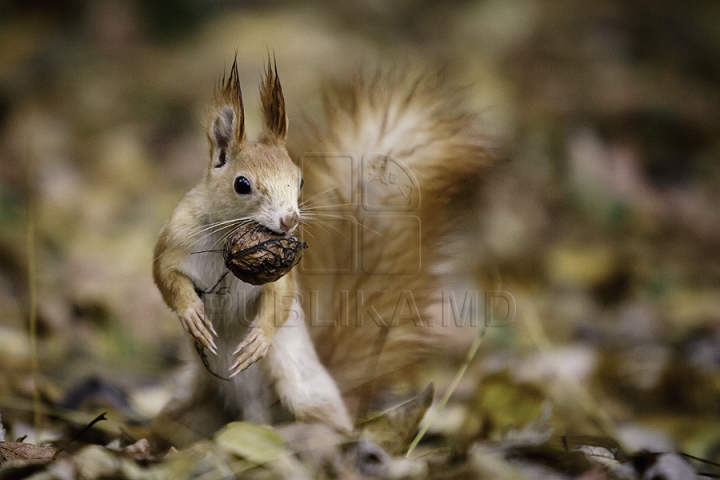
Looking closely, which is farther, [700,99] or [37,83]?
[700,99]

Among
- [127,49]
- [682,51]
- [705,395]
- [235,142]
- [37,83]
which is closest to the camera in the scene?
[235,142]

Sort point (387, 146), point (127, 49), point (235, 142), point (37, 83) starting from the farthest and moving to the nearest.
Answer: point (127, 49) < point (37, 83) < point (387, 146) < point (235, 142)

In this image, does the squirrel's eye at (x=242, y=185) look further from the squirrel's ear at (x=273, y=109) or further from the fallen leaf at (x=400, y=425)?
the fallen leaf at (x=400, y=425)

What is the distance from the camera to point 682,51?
278 cm

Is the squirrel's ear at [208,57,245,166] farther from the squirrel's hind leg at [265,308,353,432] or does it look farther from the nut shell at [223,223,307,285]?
the squirrel's hind leg at [265,308,353,432]

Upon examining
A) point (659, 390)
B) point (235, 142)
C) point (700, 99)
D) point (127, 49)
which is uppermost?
point (127, 49)

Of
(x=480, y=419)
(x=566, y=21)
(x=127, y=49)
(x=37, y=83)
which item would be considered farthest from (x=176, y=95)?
(x=480, y=419)

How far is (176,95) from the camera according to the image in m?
2.46

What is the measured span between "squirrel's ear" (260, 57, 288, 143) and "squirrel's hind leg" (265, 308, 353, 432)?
0.68 ft

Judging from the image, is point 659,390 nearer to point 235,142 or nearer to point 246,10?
point 235,142

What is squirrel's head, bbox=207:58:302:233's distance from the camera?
684 millimetres

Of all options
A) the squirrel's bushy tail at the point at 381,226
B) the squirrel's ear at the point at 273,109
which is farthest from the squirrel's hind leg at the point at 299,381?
the squirrel's ear at the point at 273,109

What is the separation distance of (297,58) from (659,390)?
64.6 inches

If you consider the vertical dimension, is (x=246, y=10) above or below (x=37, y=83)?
above
